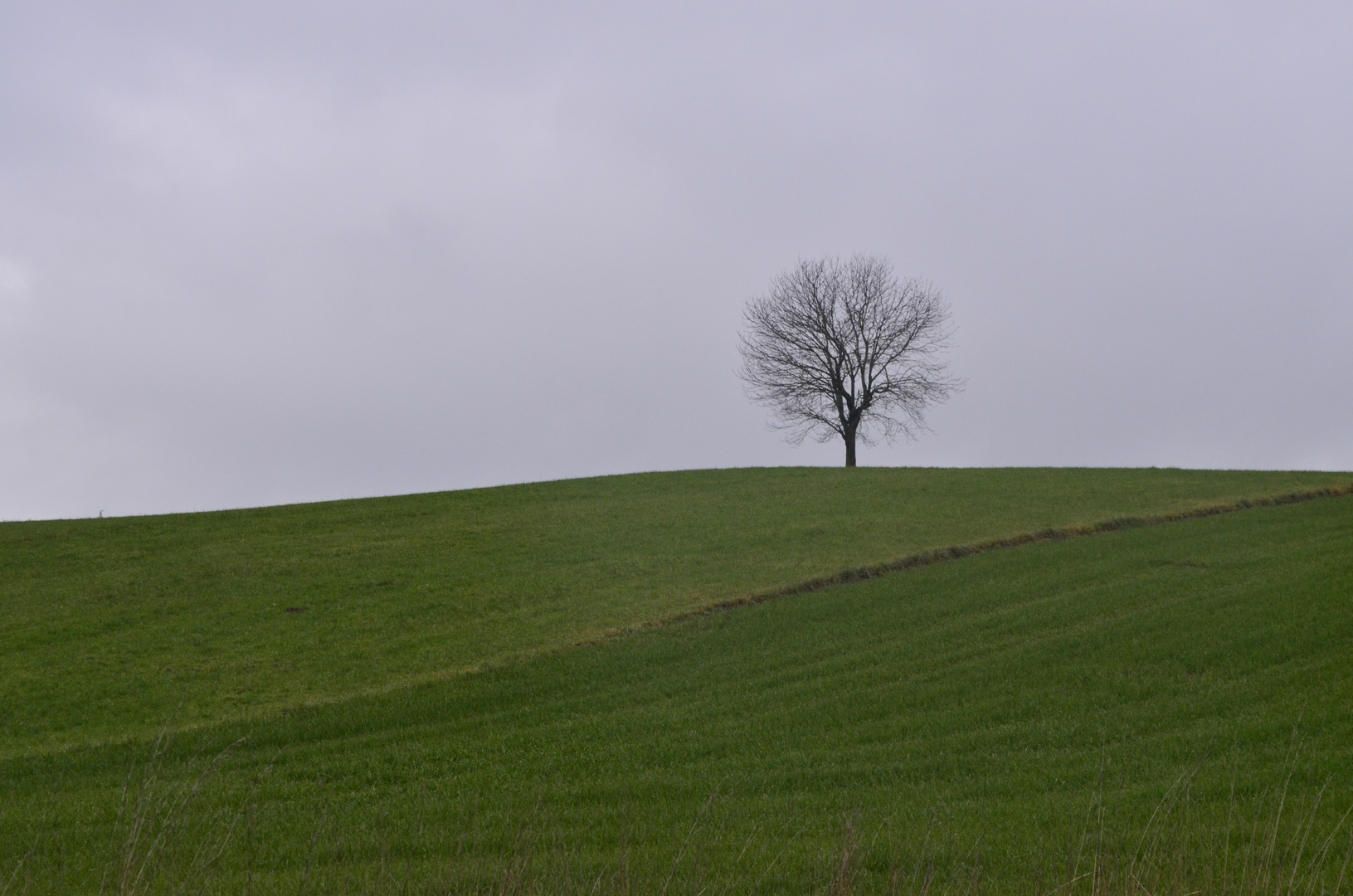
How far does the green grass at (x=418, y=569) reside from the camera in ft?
63.9

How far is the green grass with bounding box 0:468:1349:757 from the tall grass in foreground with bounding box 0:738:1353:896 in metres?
9.04

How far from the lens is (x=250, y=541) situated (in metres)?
32.9

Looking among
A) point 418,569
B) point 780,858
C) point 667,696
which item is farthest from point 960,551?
point 780,858

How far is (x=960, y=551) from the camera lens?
90.5 feet

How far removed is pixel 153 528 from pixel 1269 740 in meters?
34.9

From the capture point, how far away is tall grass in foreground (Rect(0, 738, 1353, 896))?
6.36 m

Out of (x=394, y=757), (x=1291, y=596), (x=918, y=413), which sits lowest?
(x=394, y=757)

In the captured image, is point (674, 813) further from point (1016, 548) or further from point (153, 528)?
point (153, 528)

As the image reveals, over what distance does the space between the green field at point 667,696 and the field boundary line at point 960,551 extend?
16.9 inches

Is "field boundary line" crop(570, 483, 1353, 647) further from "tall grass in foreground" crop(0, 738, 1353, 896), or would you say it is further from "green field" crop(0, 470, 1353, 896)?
"tall grass in foreground" crop(0, 738, 1353, 896)

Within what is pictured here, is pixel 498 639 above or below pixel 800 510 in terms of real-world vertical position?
below

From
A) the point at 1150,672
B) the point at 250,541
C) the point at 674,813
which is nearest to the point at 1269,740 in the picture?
the point at 1150,672

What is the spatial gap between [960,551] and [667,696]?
44.2ft

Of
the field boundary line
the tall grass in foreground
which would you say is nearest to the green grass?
the field boundary line
